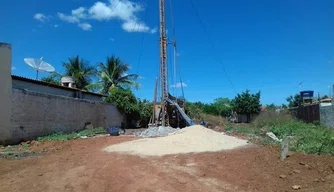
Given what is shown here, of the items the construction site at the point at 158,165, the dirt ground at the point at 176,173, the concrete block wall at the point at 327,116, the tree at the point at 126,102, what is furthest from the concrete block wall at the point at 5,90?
the concrete block wall at the point at 327,116

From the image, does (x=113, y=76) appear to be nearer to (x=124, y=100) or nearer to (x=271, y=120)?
(x=124, y=100)

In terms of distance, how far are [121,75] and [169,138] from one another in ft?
78.3

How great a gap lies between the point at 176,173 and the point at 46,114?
1166 cm

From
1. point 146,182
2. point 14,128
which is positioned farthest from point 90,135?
point 146,182

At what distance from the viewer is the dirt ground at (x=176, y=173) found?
684 centimetres

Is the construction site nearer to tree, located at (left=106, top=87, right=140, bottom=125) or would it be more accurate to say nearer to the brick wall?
the brick wall

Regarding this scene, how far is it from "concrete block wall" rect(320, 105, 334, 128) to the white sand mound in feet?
38.1

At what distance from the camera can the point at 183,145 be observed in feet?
37.2

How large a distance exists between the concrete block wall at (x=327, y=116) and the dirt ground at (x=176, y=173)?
13050 millimetres

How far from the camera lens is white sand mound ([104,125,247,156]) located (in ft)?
35.0

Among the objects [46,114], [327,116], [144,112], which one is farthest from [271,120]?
[46,114]

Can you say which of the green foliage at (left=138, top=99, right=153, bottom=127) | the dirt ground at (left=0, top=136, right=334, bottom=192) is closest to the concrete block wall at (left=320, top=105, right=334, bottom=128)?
the dirt ground at (left=0, top=136, right=334, bottom=192)

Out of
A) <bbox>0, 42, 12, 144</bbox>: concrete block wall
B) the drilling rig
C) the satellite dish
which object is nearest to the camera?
<bbox>0, 42, 12, 144</bbox>: concrete block wall

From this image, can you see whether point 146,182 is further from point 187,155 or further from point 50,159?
point 50,159
